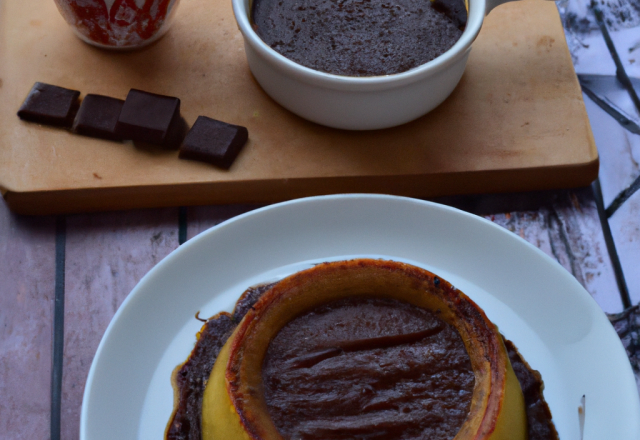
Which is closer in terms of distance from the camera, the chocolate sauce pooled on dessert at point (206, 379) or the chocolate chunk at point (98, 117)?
the chocolate sauce pooled on dessert at point (206, 379)

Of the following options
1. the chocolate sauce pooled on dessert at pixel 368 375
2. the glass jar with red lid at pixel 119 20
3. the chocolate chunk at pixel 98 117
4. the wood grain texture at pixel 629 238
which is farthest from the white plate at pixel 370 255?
the glass jar with red lid at pixel 119 20

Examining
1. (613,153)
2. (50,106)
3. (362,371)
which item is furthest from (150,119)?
(613,153)

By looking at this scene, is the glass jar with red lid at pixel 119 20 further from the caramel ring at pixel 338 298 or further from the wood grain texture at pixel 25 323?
the caramel ring at pixel 338 298

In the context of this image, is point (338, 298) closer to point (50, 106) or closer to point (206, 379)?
point (206, 379)

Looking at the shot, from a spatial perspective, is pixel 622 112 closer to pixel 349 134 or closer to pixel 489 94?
pixel 489 94

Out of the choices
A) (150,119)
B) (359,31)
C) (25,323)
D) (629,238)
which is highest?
(359,31)

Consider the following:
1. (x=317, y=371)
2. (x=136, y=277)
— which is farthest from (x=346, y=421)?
(x=136, y=277)
